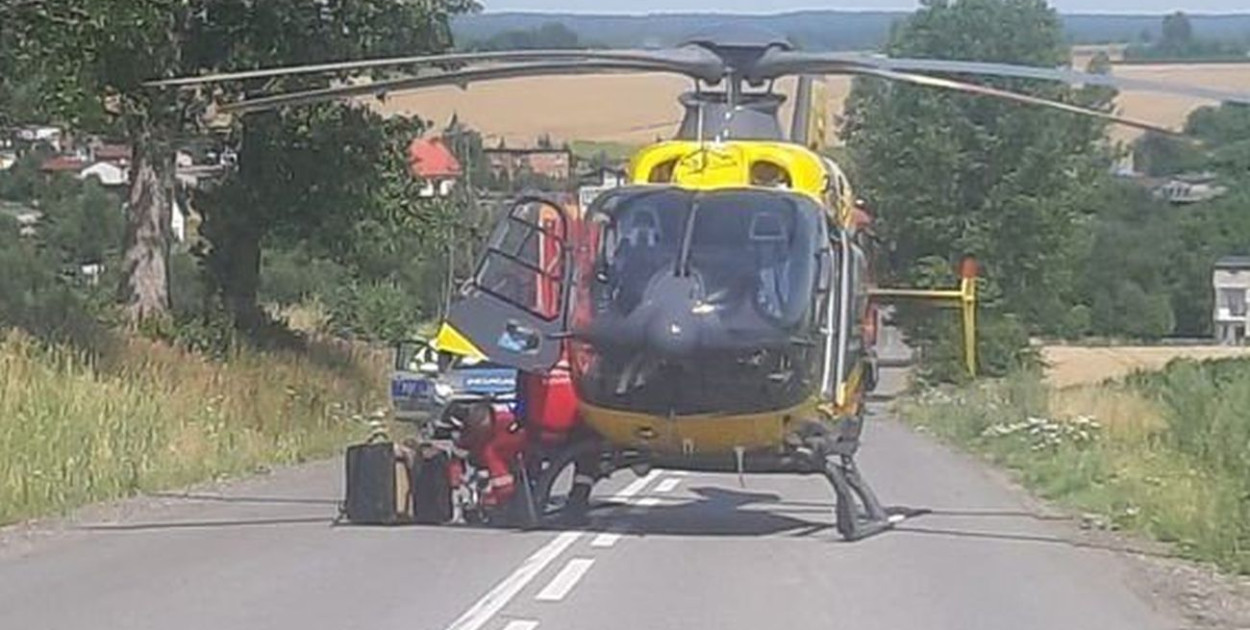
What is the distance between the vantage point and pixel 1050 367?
6856 cm

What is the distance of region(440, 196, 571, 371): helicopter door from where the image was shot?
16906mm

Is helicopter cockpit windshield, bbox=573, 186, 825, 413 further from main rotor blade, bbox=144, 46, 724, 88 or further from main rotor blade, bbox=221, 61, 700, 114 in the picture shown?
main rotor blade, bbox=221, 61, 700, 114

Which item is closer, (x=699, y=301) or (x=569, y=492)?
(x=699, y=301)

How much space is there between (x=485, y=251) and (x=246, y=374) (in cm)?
1340

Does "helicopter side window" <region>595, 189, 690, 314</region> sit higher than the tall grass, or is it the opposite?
"helicopter side window" <region>595, 189, 690, 314</region>

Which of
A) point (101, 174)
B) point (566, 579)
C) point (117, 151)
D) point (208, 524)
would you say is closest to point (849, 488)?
point (566, 579)

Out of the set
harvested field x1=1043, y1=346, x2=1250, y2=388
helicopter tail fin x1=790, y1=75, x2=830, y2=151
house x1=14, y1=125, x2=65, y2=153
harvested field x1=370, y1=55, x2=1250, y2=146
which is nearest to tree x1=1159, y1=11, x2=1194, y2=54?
harvested field x1=1043, y1=346, x2=1250, y2=388

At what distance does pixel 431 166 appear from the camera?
119 ft

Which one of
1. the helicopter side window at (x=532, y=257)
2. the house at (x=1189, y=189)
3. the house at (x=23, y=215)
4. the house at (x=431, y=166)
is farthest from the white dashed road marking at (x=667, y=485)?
the house at (x=1189, y=189)

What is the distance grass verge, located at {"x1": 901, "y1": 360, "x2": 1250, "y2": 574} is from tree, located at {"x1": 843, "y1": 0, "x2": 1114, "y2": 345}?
122ft

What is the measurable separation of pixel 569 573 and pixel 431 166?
71.4ft

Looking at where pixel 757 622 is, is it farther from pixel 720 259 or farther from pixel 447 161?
pixel 447 161

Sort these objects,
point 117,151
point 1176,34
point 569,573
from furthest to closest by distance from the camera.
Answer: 1. point 1176,34
2. point 117,151
3. point 569,573

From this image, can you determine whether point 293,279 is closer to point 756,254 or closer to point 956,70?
point 756,254
